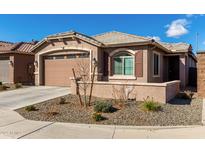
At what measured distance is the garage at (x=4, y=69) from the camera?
19469mm

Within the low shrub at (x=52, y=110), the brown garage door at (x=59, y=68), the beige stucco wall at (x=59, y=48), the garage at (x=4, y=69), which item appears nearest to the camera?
the low shrub at (x=52, y=110)

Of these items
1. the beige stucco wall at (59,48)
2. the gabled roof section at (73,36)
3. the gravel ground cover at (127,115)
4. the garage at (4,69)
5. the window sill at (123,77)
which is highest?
the gabled roof section at (73,36)

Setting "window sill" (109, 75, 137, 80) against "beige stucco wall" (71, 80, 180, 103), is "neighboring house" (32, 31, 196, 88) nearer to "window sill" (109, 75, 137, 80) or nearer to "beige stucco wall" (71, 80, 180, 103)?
"window sill" (109, 75, 137, 80)

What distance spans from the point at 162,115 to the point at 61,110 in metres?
4.22

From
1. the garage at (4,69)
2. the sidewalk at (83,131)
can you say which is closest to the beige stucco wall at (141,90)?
the sidewalk at (83,131)

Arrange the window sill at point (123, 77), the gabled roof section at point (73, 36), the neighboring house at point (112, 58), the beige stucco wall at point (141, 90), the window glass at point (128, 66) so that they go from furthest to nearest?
the gabled roof section at point (73, 36)
the window glass at point (128, 66)
the window sill at point (123, 77)
the neighboring house at point (112, 58)
the beige stucco wall at point (141, 90)

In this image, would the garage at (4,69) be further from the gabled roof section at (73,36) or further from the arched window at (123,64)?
the arched window at (123,64)

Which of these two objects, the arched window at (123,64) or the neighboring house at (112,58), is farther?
the arched window at (123,64)

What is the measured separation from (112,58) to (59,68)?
4810 millimetres

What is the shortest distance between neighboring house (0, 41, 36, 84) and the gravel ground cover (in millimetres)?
11220

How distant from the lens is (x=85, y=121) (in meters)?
7.01

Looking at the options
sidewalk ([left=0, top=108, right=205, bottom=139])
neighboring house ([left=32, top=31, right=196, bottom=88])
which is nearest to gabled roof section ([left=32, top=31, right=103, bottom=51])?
neighboring house ([left=32, top=31, right=196, bottom=88])

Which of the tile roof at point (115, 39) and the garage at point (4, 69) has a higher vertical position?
the tile roof at point (115, 39)

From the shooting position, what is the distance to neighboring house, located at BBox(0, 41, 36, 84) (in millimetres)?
18859
